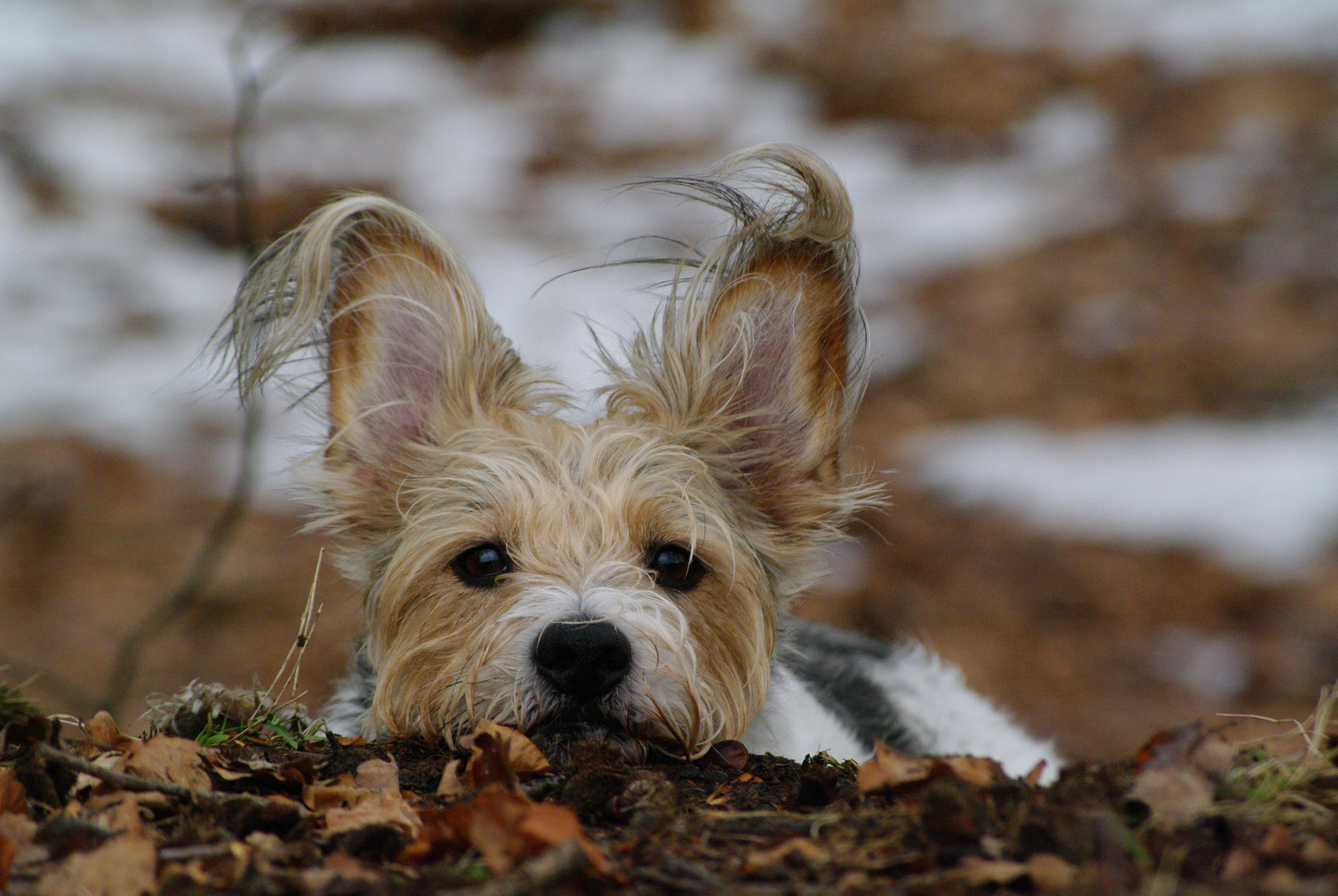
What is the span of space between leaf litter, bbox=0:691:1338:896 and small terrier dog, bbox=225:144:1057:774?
68cm

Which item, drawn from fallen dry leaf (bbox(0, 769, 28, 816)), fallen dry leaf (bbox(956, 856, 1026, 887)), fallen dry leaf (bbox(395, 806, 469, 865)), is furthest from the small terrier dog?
fallen dry leaf (bbox(956, 856, 1026, 887))

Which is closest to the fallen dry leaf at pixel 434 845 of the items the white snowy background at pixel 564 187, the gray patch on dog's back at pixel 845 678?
the gray patch on dog's back at pixel 845 678

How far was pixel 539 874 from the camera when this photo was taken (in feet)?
5.85

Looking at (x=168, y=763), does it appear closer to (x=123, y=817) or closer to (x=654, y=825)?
(x=123, y=817)

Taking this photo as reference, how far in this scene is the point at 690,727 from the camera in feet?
11.4

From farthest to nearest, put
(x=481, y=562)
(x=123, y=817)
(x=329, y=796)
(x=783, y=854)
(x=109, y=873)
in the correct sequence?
(x=481, y=562)
(x=329, y=796)
(x=123, y=817)
(x=783, y=854)
(x=109, y=873)

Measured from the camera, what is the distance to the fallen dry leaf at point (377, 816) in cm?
230

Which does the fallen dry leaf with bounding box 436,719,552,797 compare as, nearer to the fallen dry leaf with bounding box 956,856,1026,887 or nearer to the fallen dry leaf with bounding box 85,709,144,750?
the fallen dry leaf with bounding box 85,709,144,750

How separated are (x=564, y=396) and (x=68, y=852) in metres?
2.92

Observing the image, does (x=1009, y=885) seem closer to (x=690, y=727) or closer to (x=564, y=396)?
(x=690, y=727)

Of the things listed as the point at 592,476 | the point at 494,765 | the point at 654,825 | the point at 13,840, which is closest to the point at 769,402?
the point at 592,476

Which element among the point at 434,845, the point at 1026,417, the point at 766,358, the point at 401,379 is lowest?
the point at 434,845

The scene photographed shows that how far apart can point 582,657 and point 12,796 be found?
5.05 ft

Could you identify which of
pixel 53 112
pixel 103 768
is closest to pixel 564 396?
pixel 103 768
